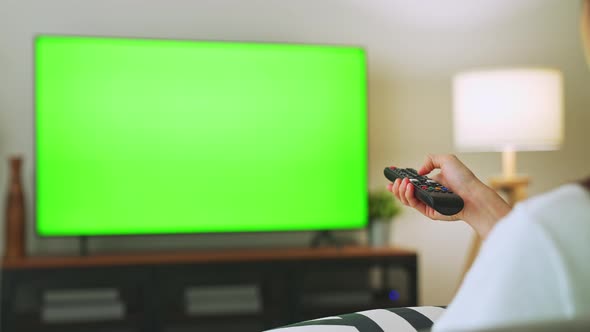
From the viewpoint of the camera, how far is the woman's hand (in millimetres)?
1167

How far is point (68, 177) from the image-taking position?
3.08 meters

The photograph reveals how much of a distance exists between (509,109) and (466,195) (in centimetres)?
211

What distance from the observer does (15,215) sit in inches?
120

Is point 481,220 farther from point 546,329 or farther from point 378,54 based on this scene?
point 378,54

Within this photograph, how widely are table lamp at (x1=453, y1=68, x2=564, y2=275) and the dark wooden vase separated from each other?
77.8 inches

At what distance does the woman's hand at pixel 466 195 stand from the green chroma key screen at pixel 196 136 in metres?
1.87

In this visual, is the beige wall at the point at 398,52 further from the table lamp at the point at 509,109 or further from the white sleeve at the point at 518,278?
the white sleeve at the point at 518,278

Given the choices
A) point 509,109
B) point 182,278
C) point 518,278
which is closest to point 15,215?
point 182,278

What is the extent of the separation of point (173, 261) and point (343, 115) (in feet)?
3.36

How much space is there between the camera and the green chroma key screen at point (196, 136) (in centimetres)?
308

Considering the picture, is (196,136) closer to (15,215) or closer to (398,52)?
(15,215)

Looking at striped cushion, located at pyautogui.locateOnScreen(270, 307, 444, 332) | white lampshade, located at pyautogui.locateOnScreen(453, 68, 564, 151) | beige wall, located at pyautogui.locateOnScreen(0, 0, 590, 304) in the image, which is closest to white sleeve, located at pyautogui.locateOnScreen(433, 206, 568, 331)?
striped cushion, located at pyautogui.locateOnScreen(270, 307, 444, 332)

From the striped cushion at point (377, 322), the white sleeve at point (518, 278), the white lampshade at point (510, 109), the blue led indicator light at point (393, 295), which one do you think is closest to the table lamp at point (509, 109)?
the white lampshade at point (510, 109)

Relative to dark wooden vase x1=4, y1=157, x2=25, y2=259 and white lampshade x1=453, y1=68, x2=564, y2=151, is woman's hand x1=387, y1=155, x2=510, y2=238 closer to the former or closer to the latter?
white lampshade x1=453, y1=68, x2=564, y2=151
